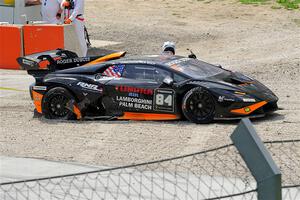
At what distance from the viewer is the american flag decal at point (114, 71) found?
519 inches

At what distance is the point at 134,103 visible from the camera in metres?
13.0

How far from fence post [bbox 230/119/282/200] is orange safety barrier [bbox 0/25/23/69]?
16160 mm

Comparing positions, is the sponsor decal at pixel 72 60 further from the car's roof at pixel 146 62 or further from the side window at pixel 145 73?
the side window at pixel 145 73

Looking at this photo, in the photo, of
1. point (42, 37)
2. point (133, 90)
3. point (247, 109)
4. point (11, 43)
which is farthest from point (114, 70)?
point (11, 43)

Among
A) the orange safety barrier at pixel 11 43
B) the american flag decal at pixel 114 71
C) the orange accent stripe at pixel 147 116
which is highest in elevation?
the american flag decal at pixel 114 71

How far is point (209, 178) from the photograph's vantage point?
9.37 metres

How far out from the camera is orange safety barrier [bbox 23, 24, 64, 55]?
19.4 meters

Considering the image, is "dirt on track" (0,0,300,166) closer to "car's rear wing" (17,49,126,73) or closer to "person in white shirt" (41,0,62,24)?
"car's rear wing" (17,49,126,73)

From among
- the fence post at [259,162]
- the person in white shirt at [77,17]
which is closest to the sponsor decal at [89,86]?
the person in white shirt at [77,17]

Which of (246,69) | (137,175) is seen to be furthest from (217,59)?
(137,175)

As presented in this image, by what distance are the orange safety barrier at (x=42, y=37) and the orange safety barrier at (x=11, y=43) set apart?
0.59 ft

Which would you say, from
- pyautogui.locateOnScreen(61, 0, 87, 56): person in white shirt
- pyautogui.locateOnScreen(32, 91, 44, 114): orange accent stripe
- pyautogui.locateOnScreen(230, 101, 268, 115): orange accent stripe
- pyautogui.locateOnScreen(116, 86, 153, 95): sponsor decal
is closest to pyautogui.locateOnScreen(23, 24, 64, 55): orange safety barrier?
pyautogui.locateOnScreen(61, 0, 87, 56): person in white shirt

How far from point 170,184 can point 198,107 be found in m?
3.34

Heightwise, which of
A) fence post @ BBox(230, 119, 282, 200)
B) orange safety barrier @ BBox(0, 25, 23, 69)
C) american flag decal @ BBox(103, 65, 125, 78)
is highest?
fence post @ BBox(230, 119, 282, 200)
